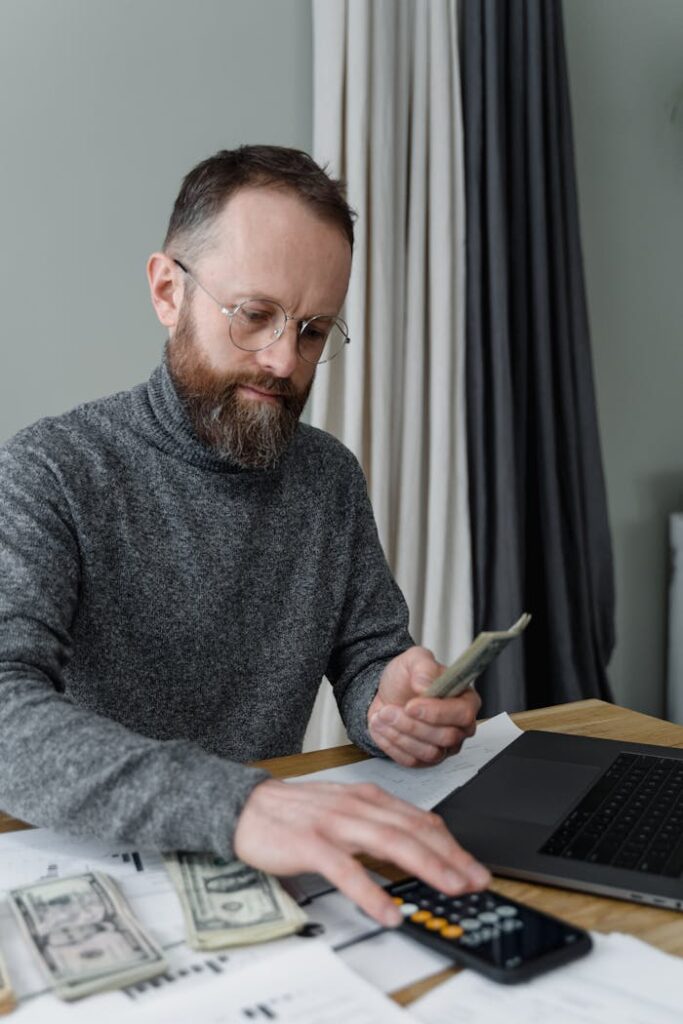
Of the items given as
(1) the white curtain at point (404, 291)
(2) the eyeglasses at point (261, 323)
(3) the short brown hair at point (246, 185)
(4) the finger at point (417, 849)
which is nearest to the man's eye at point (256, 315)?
(2) the eyeglasses at point (261, 323)

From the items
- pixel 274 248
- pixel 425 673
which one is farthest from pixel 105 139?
pixel 425 673

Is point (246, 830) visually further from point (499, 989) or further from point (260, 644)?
point (260, 644)

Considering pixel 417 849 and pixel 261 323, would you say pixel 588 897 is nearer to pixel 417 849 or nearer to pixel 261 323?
pixel 417 849

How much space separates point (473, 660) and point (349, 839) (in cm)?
22

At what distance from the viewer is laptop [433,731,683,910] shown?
81 centimetres

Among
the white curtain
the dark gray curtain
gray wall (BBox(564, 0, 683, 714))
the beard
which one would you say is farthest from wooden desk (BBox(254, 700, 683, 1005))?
gray wall (BBox(564, 0, 683, 714))

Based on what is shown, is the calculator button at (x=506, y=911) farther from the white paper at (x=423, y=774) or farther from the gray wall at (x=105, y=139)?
the gray wall at (x=105, y=139)

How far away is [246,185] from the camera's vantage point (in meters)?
1.24

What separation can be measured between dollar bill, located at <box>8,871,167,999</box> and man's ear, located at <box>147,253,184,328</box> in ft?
2.50

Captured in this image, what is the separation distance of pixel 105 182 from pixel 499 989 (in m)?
1.81

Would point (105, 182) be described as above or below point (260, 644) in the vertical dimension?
above

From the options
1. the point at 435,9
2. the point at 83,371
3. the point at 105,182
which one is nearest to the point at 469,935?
the point at 83,371

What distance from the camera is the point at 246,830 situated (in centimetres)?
76

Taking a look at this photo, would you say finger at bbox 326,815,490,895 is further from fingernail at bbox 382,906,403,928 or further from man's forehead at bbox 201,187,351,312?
man's forehead at bbox 201,187,351,312
